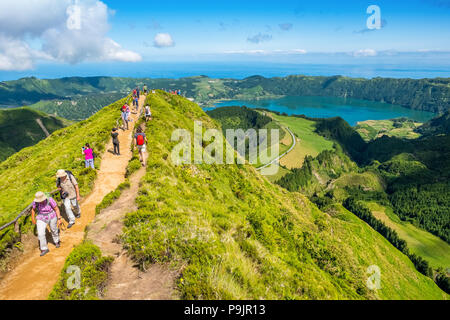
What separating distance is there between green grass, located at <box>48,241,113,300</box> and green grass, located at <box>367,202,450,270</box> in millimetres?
165320

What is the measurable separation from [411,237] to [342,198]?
170 feet

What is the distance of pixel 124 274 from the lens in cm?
1013

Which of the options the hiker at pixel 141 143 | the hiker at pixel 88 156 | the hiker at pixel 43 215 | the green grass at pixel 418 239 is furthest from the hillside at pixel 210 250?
the green grass at pixel 418 239

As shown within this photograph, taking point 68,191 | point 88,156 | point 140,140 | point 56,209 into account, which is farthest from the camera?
point 140,140

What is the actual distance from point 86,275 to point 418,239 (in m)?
194

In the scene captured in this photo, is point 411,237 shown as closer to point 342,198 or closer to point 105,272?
point 342,198

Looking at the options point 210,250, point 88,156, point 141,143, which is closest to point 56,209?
point 210,250

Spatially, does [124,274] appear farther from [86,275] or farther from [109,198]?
[109,198]

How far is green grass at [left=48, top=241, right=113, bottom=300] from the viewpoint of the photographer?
8820 millimetres

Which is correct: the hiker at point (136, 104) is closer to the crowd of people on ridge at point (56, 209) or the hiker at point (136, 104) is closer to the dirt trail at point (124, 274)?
the crowd of people on ridge at point (56, 209)

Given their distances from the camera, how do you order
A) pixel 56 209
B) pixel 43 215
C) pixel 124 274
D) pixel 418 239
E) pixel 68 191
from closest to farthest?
pixel 124 274 → pixel 43 215 → pixel 56 209 → pixel 68 191 → pixel 418 239

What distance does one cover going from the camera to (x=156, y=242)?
440 inches

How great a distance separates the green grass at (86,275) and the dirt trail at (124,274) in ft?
1.29
